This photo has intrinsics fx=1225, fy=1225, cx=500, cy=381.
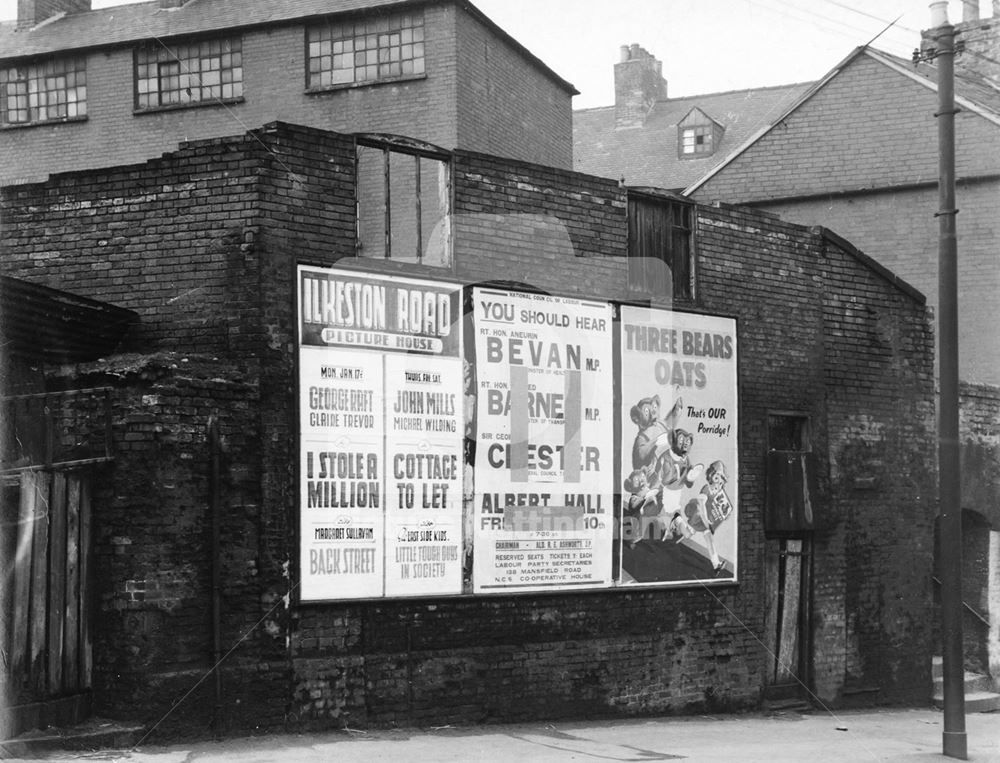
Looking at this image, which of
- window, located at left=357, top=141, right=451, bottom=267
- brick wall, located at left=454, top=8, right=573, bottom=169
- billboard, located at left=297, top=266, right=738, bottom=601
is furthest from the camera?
brick wall, located at left=454, top=8, right=573, bottom=169

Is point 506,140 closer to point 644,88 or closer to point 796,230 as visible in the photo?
point 796,230

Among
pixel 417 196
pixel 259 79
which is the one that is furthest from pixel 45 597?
pixel 259 79

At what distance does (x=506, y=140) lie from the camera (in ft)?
74.0

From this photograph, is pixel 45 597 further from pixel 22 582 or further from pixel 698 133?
pixel 698 133

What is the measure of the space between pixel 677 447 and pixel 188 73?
14344 mm

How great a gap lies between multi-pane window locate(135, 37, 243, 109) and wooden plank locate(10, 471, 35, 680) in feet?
49.0

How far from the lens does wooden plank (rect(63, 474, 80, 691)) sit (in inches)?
363

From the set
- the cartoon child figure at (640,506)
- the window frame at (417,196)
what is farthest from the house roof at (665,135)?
the window frame at (417,196)

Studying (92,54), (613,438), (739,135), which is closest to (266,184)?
(613,438)

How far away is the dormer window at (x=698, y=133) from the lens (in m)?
Result: 34.6

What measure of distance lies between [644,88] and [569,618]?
2661 centimetres

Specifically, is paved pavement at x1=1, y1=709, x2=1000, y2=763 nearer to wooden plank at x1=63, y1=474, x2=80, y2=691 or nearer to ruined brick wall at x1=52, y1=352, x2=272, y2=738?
ruined brick wall at x1=52, y1=352, x2=272, y2=738

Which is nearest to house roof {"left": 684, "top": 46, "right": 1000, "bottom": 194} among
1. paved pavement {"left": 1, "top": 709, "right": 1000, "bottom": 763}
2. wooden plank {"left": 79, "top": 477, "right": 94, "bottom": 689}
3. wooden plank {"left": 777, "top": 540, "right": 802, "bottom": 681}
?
wooden plank {"left": 777, "top": 540, "right": 802, "bottom": 681}

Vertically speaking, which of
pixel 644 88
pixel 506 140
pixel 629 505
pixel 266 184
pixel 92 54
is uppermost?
pixel 644 88
